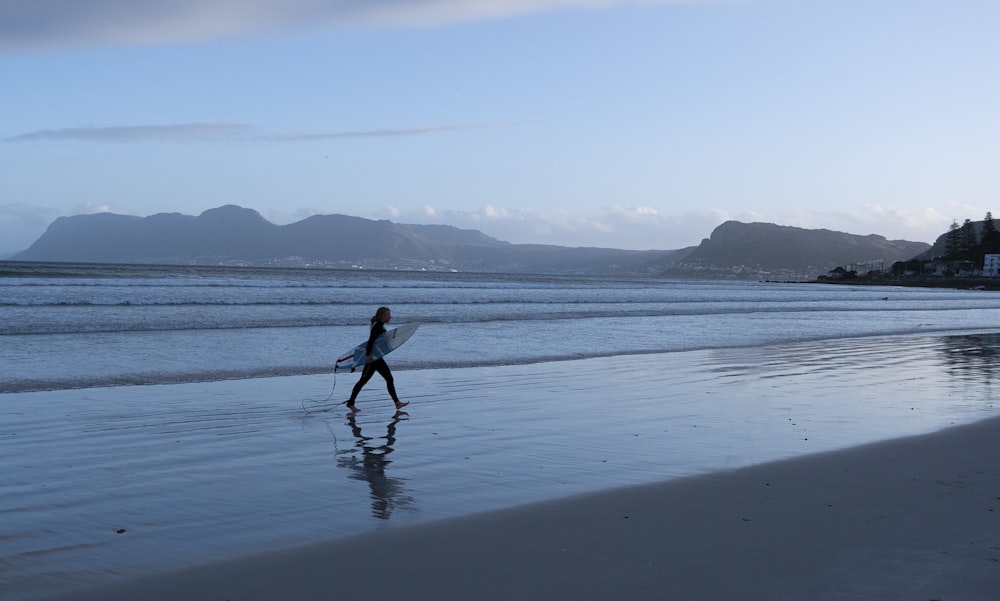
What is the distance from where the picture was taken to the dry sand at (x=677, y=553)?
4.58 metres

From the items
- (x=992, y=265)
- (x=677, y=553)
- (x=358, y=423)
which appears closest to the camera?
(x=677, y=553)

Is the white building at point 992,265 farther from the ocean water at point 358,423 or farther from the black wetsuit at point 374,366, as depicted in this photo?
the black wetsuit at point 374,366

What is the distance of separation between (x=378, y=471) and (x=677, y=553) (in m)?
3.21

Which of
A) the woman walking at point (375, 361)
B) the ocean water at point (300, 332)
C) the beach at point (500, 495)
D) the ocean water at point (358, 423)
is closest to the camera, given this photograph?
the beach at point (500, 495)

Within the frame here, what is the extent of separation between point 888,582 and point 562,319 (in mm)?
26733

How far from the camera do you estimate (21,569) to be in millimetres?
4898

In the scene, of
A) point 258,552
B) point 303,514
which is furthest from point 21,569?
point 303,514

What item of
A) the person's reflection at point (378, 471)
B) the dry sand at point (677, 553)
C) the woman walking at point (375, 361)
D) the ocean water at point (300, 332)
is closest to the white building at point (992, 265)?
the ocean water at point (300, 332)

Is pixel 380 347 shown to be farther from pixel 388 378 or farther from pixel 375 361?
pixel 388 378

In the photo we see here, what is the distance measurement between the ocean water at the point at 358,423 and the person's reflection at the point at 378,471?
3cm

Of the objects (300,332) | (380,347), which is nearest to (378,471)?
(380,347)

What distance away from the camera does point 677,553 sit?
17.1 feet

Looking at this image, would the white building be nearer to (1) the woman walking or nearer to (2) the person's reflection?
(1) the woman walking

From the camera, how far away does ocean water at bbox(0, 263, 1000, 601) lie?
5.92 meters
